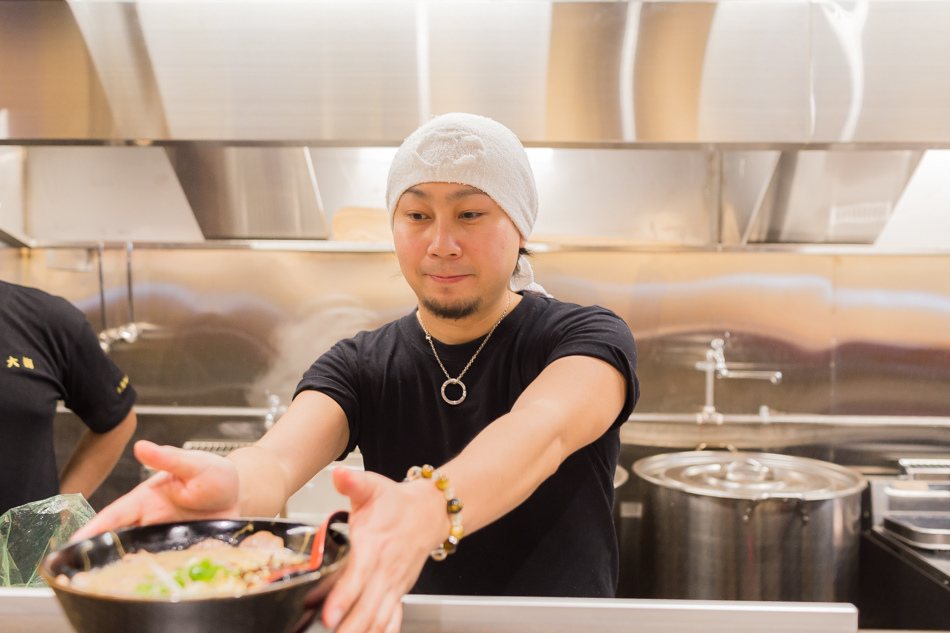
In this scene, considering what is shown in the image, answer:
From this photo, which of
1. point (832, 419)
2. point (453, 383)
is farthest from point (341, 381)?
point (832, 419)

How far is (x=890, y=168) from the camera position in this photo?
2.97 m

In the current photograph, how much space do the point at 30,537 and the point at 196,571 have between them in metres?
0.71

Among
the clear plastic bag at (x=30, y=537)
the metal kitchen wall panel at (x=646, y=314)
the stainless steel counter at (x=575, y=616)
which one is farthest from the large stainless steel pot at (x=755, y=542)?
the clear plastic bag at (x=30, y=537)

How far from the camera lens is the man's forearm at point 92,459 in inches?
81.9

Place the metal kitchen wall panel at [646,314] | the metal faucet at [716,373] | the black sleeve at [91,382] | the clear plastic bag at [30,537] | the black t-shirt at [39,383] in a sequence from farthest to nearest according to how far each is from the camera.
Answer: the metal kitchen wall panel at [646,314], the metal faucet at [716,373], the black sleeve at [91,382], the black t-shirt at [39,383], the clear plastic bag at [30,537]

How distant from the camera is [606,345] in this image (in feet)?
3.64

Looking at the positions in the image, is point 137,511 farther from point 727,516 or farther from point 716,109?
point 716,109

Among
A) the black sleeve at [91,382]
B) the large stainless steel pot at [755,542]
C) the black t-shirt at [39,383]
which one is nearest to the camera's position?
the black t-shirt at [39,383]

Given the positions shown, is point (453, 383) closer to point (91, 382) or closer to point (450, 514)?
point (450, 514)

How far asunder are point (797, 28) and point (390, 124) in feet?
4.79

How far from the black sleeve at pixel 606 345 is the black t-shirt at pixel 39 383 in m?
1.37

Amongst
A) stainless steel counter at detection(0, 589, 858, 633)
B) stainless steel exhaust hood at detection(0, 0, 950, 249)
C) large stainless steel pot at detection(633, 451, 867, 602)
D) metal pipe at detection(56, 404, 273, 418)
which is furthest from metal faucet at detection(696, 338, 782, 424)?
stainless steel counter at detection(0, 589, 858, 633)

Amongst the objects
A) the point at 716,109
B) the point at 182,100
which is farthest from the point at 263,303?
the point at 716,109

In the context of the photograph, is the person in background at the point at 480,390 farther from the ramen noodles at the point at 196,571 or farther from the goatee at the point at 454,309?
the ramen noodles at the point at 196,571
